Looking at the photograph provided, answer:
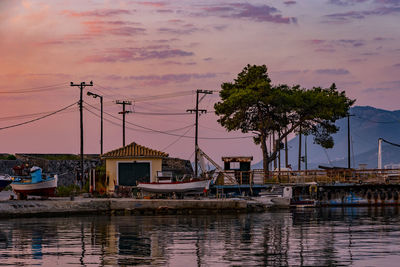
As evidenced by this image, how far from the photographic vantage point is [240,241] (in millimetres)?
A: 31328

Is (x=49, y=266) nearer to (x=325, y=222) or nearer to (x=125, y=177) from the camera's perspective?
(x=325, y=222)

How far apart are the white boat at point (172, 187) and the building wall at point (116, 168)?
3.29m

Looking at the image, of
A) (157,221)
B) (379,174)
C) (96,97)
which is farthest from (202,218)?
(96,97)

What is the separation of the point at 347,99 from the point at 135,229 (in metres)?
50.7

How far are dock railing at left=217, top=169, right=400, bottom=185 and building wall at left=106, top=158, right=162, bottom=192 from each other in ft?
32.0

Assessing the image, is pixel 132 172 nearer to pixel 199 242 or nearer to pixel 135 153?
pixel 135 153

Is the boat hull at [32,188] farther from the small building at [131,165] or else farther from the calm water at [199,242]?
the calm water at [199,242]

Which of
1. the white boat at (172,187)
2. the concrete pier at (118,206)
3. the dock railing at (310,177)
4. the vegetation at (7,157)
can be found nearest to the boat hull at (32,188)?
the concrete pier at (118,206)

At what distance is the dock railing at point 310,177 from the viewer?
236 feet

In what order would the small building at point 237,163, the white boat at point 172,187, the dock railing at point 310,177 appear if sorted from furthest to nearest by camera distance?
the small building at point 237,163
the dock railing at point 310,177
the white boat at point 172,187

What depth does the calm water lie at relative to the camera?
24.6 metres

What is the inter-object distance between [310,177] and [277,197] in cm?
1126

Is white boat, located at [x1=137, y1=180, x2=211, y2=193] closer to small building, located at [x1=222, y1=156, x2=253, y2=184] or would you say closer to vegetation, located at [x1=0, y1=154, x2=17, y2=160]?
small building, located at [x1=222, y1=156, x2=253, y2=184]

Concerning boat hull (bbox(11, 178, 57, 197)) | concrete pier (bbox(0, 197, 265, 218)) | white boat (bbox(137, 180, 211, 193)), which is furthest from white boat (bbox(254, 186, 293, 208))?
boat hull (bbox(11, 178, 57, 197))
